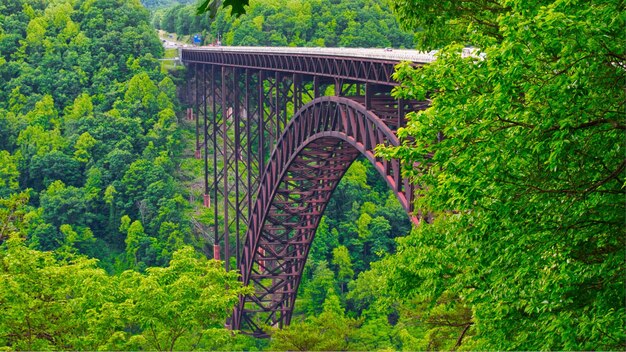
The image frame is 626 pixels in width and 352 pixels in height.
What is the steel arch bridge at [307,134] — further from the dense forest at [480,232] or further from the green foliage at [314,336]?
the green foliage at [314,336]

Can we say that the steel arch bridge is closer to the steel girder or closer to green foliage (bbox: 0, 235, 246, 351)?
the steel girder

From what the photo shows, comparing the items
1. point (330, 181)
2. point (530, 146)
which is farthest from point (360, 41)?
point (530, 146)

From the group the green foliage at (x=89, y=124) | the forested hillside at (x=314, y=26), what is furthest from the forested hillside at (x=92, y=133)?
the forested hillside at (x=314, y=26)

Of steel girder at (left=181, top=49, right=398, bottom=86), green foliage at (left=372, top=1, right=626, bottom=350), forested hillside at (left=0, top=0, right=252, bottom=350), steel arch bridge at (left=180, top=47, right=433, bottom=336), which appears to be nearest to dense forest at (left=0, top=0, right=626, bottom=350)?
green foliage at (left=372, top=1, right=626, bottom=350)

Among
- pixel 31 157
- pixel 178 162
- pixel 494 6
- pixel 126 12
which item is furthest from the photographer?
pixel 126 12

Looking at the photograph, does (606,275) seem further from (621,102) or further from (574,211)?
(621,102)
